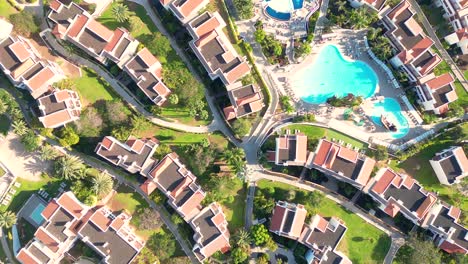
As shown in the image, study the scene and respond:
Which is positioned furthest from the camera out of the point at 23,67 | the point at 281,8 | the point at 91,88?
the point at 281,8

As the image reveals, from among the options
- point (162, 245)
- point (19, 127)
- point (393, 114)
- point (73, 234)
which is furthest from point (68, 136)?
point (393, 114)

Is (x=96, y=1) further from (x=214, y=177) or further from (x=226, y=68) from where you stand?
(x=214, y=177)

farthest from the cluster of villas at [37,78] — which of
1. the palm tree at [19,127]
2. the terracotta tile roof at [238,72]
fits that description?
the terracotta tile roof at [238,72]

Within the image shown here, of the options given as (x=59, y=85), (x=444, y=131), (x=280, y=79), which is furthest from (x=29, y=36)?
(x=444, y=131)

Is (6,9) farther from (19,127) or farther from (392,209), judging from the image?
(392,209)

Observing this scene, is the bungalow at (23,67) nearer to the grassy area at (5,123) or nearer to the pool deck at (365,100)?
the grassy area at (5,123)

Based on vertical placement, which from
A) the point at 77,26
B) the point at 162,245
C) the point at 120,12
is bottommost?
the point at 162,245
